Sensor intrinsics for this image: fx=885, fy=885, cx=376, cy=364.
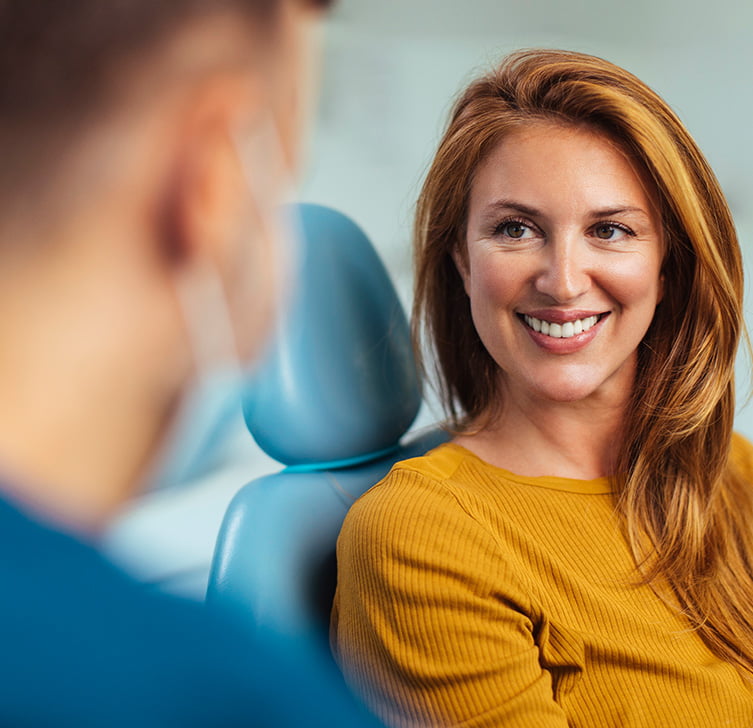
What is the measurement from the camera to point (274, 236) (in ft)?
0.80

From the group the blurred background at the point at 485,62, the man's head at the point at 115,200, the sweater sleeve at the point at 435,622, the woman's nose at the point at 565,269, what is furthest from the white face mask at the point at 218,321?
the blurred background at the point at 485,62

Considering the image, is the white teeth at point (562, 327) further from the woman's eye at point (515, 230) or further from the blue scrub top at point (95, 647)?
the blue scrub top at point (95, 647)

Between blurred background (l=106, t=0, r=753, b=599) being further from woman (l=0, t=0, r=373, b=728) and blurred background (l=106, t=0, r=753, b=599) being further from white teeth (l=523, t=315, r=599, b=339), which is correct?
woman (l=0, t=0, r=373, b=728)

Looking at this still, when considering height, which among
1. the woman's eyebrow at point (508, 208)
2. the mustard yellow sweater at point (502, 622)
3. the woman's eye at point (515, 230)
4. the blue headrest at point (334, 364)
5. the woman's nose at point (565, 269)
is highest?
the woman's eyebrow at point (508, 208)

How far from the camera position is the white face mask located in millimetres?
223

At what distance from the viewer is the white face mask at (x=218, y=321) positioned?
8.8 inches

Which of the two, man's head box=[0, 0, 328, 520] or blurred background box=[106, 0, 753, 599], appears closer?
man's head box=[0, 0, 328, 520]

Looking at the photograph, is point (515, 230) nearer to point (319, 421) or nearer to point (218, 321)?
point (319, 421)

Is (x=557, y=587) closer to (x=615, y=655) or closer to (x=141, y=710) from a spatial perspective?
(x=615, y=655)

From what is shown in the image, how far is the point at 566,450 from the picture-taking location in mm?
1180

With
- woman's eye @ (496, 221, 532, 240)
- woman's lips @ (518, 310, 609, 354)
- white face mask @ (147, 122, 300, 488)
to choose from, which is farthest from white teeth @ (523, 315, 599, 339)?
white face mask @ (147, 122, 300, 488)

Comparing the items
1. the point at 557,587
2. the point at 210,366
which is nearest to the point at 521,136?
the point at 557,587

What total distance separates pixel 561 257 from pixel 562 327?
9 cm

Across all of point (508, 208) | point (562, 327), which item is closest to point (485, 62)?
point (508, 208)
